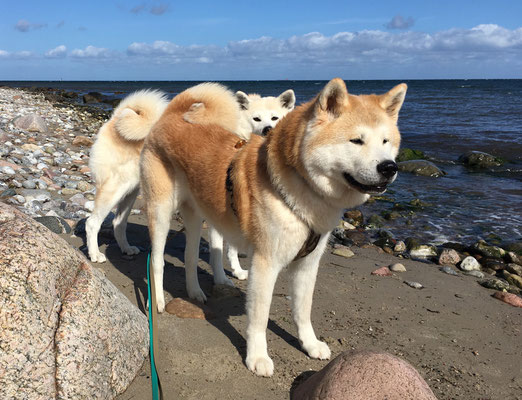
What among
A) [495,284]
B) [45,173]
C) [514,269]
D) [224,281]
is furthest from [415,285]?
[45,173]

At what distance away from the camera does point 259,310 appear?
3.17m

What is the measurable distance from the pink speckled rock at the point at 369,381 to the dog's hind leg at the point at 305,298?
2.36 ft

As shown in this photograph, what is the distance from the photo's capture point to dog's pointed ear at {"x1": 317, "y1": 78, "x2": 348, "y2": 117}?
2801mm

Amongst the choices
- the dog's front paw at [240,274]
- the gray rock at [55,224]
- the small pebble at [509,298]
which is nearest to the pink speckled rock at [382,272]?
the small pebble at [509,298]

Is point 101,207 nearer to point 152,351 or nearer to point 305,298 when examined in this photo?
point 152,351

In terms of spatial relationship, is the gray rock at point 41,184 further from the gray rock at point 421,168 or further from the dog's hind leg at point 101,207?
the gray rock at point 421,168

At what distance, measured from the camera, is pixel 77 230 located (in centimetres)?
584

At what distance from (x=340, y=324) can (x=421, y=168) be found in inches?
349

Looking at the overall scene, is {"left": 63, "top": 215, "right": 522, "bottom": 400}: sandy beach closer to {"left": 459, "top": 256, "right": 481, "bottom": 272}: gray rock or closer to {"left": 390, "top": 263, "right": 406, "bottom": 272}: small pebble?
{"left": 390, "top": 263, "right": 406, "bottom": 272}: small pebble

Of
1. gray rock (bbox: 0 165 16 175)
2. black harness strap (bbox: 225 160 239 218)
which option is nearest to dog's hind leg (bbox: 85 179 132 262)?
black harness strap (bbox: 225 160 239 218)

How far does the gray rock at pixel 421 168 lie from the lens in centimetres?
1169

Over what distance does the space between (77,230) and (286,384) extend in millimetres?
3865

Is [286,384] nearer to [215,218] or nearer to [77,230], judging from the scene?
[215,218]

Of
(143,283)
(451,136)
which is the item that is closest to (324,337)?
(143,283)
